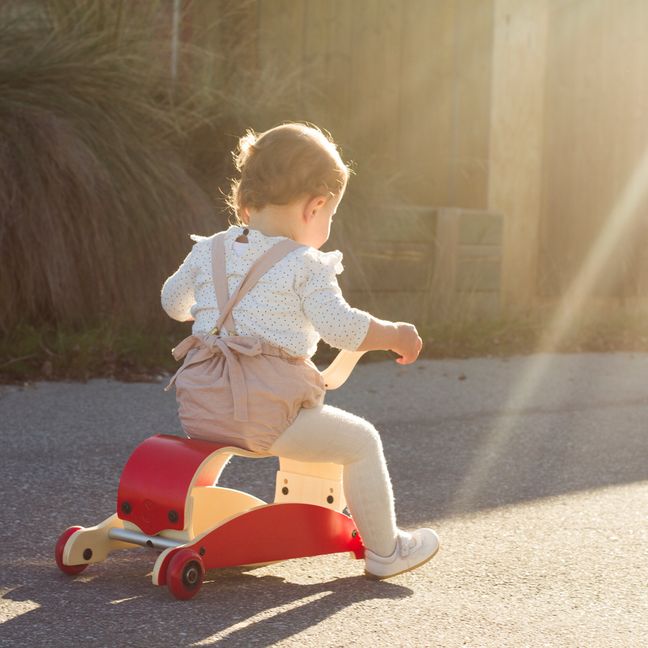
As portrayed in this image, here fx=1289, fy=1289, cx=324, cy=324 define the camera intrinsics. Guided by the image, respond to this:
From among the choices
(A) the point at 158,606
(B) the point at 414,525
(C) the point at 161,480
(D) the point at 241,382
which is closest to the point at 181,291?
(D) the point at 241,382

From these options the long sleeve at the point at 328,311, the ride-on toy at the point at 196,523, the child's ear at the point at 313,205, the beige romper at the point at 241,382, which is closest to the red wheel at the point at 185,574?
the ride-on toy at the point at 196,523

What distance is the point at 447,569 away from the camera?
110 inches

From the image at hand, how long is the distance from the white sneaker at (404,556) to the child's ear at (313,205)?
702 millimetres

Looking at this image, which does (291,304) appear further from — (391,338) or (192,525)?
(192,525)

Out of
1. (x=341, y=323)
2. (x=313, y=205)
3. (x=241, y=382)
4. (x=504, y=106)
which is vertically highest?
(x=504, y=106)

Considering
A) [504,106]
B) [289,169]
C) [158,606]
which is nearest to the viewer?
[158,606]

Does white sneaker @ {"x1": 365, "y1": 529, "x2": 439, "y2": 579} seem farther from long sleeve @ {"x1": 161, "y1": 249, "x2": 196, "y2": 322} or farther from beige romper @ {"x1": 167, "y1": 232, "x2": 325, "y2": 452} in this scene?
long sleeve @ {"x1": 161, "y1": 249, "x2": 196, "y2": 322}

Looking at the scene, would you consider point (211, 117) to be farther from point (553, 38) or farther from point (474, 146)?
point (553, 38)

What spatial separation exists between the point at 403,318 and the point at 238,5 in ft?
6.65

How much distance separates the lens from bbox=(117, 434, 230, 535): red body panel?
2525 mm

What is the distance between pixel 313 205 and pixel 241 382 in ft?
1.35

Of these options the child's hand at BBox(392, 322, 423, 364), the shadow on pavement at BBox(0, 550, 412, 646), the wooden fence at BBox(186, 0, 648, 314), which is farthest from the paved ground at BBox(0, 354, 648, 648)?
the wooden fence at BBox(186, 0, 648, 314)

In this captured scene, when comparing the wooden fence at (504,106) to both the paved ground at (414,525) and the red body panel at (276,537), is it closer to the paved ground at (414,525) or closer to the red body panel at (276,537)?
the paved ground at (414,525)

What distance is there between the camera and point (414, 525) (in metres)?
3.17
